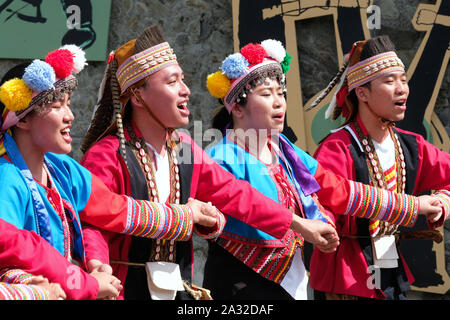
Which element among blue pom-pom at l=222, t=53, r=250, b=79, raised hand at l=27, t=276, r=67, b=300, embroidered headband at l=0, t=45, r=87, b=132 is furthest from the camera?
blue pom-pom at l=222, t=53, r=250, b=79

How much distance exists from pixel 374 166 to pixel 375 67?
1.66ft

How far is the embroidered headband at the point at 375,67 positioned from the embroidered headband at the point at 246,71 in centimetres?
48

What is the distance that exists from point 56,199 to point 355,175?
1.64m

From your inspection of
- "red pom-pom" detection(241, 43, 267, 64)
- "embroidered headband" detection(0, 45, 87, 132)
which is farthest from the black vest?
"red pom-pom" detection(241, 43, 267, 64)

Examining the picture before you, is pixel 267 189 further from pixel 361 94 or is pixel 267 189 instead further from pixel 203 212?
pixel 361 94

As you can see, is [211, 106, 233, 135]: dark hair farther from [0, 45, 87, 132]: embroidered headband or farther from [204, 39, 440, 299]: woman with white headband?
[0, 45, 87, 132]: embroidered headband

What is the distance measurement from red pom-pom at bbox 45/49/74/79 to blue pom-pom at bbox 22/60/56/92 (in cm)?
7

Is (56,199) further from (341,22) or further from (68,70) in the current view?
(341,22)

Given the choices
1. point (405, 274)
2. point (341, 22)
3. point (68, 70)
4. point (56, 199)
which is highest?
point (341, 22)

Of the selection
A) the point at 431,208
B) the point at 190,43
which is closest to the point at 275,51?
the point at 431,208

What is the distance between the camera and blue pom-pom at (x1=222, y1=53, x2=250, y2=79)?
356cm

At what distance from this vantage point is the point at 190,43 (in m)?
5.96

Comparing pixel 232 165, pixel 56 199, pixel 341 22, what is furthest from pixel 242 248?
pixel 341 22

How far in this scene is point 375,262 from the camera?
374 cm
